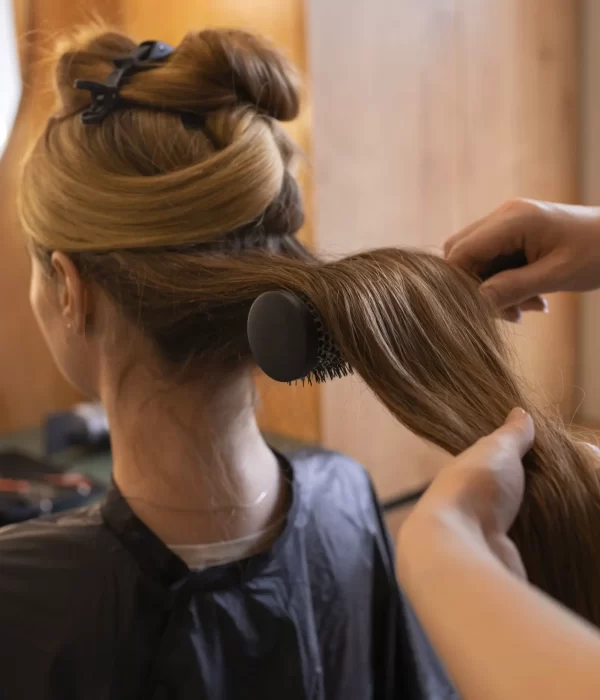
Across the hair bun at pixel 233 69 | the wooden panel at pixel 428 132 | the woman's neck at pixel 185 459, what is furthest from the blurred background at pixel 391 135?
the hair bun at pixel 233 69

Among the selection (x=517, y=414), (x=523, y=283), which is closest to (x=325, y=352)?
(x=517, y=414)

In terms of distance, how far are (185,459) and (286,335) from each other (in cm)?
32

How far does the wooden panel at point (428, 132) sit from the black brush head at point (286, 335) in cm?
85

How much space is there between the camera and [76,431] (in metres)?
1.73

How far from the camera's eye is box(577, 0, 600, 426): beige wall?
2.01m

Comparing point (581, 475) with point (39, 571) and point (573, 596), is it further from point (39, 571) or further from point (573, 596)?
point (39, 571)

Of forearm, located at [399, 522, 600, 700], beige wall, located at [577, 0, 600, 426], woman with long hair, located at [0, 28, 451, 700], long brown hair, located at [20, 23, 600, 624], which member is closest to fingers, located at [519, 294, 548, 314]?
long brown hair, located at [20, 23, 600, 624]

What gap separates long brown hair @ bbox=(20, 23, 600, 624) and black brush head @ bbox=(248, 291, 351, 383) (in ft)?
→ 0.07

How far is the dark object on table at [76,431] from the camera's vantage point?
5.68 feet

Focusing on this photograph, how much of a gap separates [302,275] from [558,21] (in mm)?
1676

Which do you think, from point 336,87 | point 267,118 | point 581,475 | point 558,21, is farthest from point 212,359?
point 558,21

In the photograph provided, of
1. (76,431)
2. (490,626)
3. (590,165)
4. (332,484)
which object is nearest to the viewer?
(490,626)

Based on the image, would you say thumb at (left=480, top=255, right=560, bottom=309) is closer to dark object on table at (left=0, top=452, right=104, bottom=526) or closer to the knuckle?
the knuckle

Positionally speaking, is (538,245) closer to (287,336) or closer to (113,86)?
(287,336)
